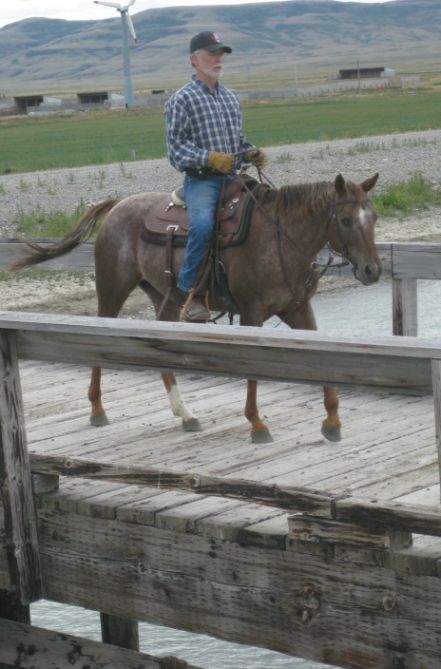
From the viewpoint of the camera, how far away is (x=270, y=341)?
3.69 meters

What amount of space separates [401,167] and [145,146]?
16898 millimetres

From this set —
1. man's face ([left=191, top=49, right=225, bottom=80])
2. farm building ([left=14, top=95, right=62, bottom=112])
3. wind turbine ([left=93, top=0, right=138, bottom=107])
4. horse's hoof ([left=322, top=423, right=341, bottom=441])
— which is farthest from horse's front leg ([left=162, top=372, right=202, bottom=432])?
farm building ([left=14, top=95, right=62, bottom=112])

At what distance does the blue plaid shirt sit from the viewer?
655 centimetres

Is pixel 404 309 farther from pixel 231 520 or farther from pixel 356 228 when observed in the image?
pixel 231 520

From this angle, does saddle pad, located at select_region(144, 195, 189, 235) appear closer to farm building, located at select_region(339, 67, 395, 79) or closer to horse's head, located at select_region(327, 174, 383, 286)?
horse's head, located at select_region(327, 174, 383, 286)

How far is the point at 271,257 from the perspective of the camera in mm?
6332

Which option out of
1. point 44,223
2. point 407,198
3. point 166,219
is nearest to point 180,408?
point 166,219

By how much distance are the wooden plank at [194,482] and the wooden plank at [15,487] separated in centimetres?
10

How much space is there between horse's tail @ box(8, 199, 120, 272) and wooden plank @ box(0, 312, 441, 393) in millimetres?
2997

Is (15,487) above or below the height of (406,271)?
below

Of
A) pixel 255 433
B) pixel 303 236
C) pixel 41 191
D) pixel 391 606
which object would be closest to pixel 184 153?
pixel 303 236

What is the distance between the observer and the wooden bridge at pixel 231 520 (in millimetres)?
3664

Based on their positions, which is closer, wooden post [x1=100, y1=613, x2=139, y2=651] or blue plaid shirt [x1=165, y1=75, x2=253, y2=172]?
wooden post [x1=100, y1=613, x2=139, y2=651]

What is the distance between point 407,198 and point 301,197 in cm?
1834
